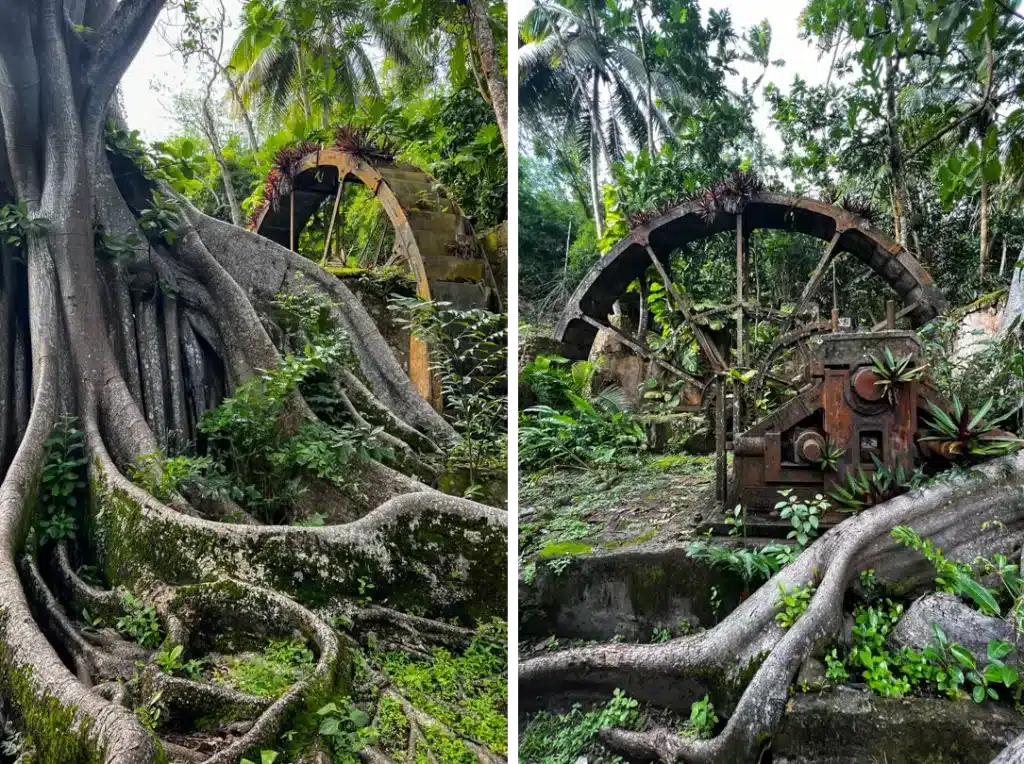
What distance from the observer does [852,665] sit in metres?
2.32

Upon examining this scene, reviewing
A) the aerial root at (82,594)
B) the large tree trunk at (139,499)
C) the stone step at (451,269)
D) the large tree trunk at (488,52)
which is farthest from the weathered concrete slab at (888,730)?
the stone step at (451,269)

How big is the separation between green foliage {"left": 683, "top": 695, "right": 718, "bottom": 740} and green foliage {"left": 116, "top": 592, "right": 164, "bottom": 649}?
1.66m

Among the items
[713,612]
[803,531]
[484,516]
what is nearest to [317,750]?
[484,516]

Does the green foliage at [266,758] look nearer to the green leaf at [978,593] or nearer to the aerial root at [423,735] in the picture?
the aerial root at [423,735]

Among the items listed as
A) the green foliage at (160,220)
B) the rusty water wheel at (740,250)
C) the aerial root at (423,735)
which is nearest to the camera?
the aerial root at (423,735)

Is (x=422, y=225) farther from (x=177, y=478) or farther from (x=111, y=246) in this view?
(x=177, y=478)

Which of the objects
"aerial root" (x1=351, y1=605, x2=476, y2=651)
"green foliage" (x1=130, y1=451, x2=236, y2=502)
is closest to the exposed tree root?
"aerial root" (x1=351, y1=605, x2=476, y2=651)

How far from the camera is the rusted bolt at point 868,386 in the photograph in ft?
9.80

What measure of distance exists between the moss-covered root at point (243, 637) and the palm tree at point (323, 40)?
348 cm

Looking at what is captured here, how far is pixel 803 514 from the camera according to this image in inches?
117

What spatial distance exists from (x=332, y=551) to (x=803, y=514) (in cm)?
181

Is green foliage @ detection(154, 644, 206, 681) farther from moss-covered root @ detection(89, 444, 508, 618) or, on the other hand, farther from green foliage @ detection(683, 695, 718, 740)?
green foliage @ detection(683, 695, 718, 740)

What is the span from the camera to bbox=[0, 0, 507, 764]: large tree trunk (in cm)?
209

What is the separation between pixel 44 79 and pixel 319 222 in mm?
6234
